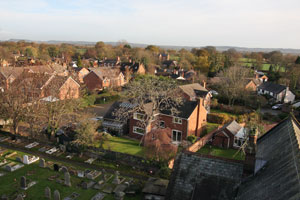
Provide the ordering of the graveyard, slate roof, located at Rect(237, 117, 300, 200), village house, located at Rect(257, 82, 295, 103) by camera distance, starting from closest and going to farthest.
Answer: slate roof, located at Rect(237, 117, 300, 200), the graveyard, village house, located at Rect(257, 82, 295, 103)

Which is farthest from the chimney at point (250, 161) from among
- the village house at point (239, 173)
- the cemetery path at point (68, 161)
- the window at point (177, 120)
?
the window at point (177, 120)

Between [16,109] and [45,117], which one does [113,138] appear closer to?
[45,117]

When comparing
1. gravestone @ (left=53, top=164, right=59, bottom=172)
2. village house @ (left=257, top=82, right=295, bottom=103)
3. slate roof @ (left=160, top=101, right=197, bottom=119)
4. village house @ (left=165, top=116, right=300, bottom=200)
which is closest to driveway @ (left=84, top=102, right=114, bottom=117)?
slate roof @ (left=160, top=101, right=197, bottom=119)

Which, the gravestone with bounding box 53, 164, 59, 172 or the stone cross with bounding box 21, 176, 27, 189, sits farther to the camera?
the gravestone with bounding box 53, 164, 59, 172

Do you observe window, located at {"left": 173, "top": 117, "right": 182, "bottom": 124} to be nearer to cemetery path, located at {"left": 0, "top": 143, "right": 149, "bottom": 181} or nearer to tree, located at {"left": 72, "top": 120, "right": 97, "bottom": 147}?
cemetery path, located at {"left": 0, "top": 143, "right": 149, "bottom": 181}

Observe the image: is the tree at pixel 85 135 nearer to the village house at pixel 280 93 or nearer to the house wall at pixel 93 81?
the house wall at pixel 93 81

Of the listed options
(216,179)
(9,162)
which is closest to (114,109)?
(9,162)
